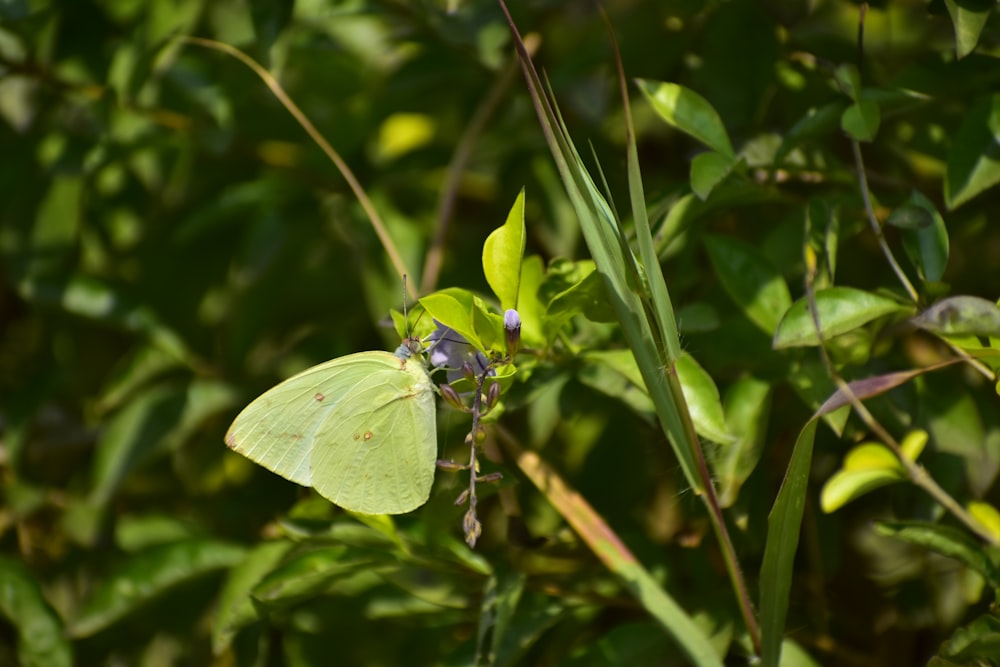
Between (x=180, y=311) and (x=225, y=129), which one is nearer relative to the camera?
(x=225, y=129)

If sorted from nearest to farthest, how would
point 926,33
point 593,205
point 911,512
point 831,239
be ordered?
point 593,205 < point 831,239 < point 911,512 < point 926,33

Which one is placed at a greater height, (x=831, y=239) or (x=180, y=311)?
(x=831, y=239)

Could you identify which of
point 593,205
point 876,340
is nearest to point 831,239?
point 876,340

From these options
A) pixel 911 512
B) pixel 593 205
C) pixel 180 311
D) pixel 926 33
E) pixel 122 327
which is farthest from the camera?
pixel 180 311

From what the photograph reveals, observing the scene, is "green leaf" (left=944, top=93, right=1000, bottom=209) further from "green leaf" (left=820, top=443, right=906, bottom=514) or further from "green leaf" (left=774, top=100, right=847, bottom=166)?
"green leaf" (left=820, top=443, right=906, bottom=514)

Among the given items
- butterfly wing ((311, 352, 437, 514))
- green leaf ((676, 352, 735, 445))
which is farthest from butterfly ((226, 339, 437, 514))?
green leaf ((676, 352, 735, 445))

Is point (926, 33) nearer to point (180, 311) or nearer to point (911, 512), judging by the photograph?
point (911, 512)

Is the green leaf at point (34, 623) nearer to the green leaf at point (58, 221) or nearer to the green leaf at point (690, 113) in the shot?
the green leaf at point (58, 221)

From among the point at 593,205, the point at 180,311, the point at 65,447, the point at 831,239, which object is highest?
the point at 593,205
